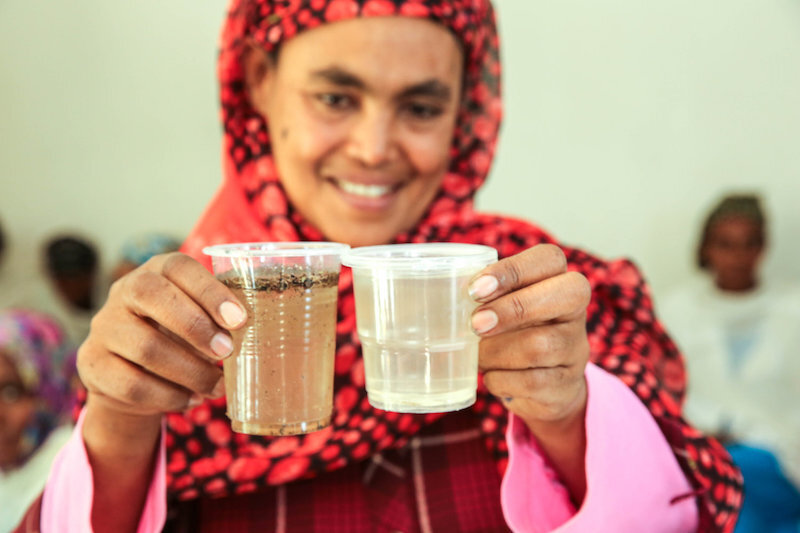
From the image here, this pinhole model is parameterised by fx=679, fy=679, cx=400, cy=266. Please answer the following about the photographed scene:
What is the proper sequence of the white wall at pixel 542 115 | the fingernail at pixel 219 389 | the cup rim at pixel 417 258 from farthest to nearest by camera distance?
the white wall at pixel 542 115
the fingernail at pixel 219 389
the cup rim at pixel 417 258

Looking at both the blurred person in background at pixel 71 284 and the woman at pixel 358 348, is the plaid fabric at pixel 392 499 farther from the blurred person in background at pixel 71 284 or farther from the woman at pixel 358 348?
the blurred person in background at pixel 71 284

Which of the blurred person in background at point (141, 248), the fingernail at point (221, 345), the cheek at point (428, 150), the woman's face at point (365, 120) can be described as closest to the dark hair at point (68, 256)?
the blurred person in background at point (141, 248)

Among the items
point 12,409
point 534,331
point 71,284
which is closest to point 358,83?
point 534,331

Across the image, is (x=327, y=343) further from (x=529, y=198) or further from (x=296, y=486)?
(x=529, y=198)

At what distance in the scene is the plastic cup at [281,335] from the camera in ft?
2.73

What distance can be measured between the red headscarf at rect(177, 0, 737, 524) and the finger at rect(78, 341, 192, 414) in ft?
1.20

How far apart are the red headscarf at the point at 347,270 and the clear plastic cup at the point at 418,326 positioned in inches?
15.8

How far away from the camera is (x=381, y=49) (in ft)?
3.93

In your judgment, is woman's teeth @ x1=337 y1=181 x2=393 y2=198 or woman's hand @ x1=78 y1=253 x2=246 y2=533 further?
woman's teeth @ x1=337 y1=181 x2=393 y2=198

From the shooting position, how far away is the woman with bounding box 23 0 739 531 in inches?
34.4

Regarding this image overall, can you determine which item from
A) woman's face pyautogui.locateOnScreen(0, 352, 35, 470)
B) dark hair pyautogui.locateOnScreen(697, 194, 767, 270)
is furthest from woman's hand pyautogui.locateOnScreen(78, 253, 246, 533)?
dark hair pyautogui.locateOnScreen(697, 194, 767, 270)

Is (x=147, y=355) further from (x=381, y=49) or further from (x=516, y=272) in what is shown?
(x=381, y=49)

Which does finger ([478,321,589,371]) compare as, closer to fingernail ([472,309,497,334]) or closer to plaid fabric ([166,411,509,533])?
fingernail ([472,309,497,334])

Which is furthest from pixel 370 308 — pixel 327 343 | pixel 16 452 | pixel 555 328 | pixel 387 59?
pixel 16 452
